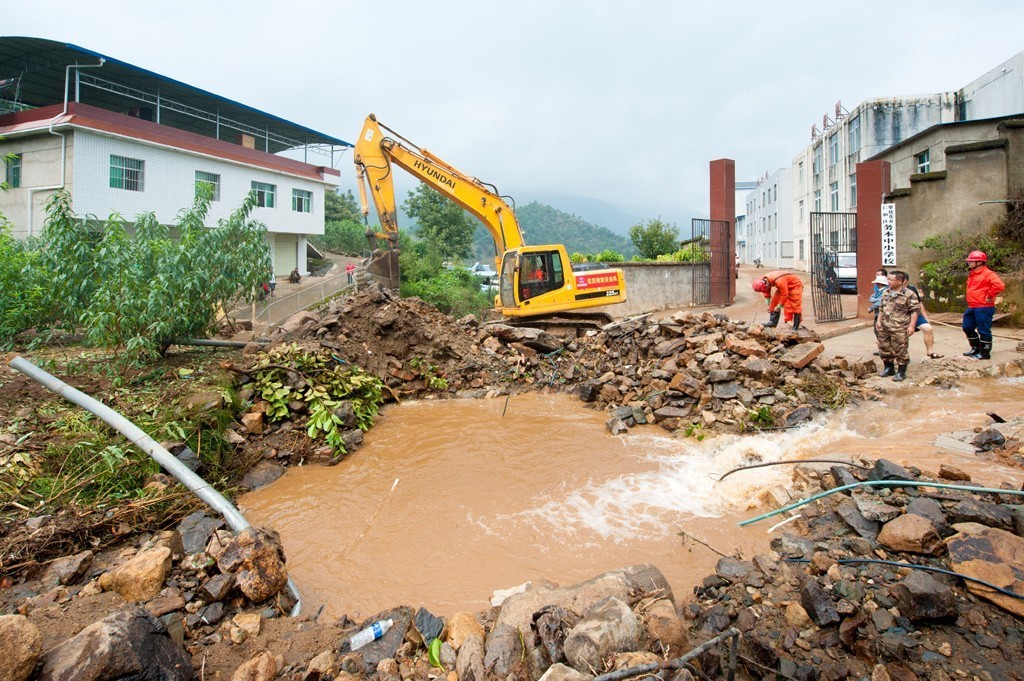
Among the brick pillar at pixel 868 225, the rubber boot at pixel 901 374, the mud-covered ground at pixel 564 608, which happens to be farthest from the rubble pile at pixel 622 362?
the brick pillar at pixel 868 225

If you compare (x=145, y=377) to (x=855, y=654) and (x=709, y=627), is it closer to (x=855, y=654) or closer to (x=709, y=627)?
(x=709, y=627)

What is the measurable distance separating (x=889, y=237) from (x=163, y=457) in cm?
1381

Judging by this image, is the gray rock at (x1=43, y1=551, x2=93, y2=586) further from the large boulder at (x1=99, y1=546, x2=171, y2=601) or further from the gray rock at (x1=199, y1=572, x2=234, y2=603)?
the gray rock at (x1=199, y1=572, x2=234, y2=603)

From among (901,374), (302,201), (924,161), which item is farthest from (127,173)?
(924,161)

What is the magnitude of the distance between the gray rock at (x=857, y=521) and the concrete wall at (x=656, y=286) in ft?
41.4

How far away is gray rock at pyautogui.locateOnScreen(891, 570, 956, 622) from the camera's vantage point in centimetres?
292

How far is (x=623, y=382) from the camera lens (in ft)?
29.8

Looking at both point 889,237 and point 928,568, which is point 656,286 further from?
point 928,568

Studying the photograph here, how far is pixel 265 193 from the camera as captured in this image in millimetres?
23219

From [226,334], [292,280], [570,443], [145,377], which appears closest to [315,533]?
[570,443]

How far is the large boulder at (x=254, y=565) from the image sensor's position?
367cm

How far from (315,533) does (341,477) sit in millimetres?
1365

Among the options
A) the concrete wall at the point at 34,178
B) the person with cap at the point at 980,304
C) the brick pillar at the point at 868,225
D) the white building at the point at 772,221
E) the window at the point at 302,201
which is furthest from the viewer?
the white building at the point at 772,221

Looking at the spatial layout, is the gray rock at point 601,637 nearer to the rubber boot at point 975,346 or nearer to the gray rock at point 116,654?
the gray rock at point 116,654
